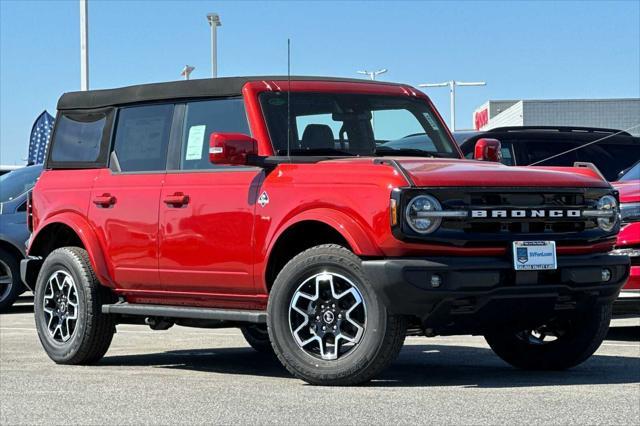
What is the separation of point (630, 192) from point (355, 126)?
8.82 ft

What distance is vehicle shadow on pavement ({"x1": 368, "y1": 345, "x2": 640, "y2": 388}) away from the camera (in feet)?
26.1

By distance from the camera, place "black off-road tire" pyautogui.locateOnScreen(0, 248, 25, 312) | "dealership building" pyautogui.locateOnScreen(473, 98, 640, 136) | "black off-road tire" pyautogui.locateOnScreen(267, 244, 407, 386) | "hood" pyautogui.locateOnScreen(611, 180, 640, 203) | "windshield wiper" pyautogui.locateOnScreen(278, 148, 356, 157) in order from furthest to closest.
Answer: "dealership building" pyautogui.locateOnScreen(473, 98, 640, 136) → "black off-road tire" pyautogui.locateOnScreen(0, 248, 25, 312) → "hood" pyautogui.locateOnScreen(611, 180, 640, 203) → "windshield wiper" pyautogui.locateOnScreen(278, 148, 356, 157) → "black off-road tire" pyautogui.locateOnScreen(267, 244, 407, 386)

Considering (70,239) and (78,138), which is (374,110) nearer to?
(78,138)

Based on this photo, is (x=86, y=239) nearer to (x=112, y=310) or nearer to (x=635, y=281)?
(x=112, y=310)

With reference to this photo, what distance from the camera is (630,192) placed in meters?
10.5

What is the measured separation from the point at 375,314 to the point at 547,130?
20.8 ft

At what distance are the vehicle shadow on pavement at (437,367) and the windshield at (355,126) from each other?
1413 mm

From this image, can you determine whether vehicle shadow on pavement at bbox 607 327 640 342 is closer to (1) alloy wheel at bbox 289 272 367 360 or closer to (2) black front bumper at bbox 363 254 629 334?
(2) black front bumper at bbox 363 254 629 334

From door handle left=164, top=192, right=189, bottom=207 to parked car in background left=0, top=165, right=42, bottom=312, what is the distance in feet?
24.5

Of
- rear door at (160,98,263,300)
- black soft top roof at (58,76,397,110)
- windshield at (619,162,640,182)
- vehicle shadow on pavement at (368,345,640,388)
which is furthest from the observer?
windshield at (619,162,640,182)

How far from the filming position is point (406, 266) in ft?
24.1

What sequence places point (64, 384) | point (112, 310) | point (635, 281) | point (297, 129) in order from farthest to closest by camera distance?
1. point (635, 281)
2. point (112, 310)
3. point (297, 129)
4. point (64, 384)

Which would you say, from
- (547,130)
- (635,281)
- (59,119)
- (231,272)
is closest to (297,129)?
(231,272)

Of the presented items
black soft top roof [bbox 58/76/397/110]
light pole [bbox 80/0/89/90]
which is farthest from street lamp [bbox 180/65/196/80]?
black soft top roof [bbox 58/76/397/110]
